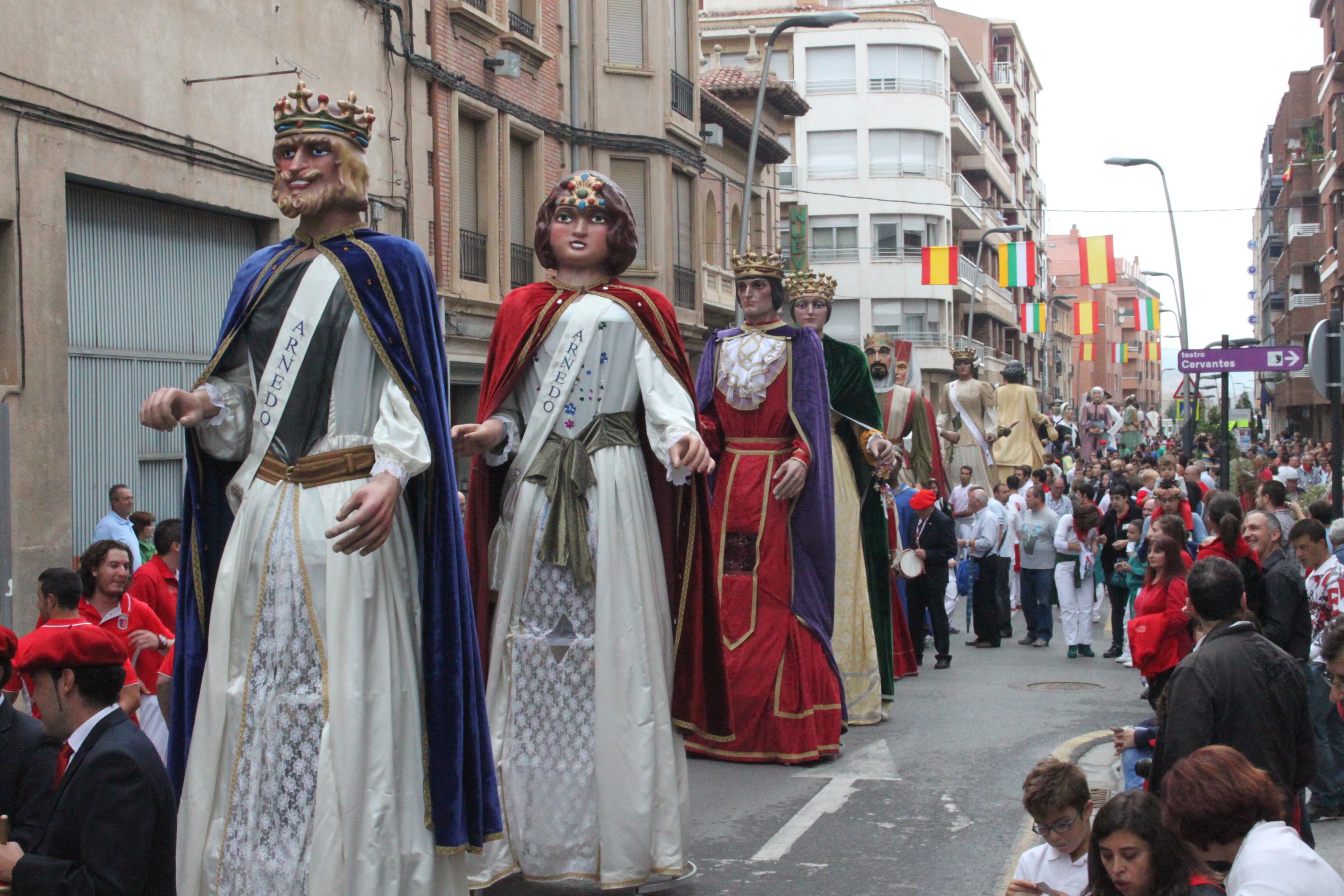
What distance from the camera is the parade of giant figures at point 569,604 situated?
13.3ft

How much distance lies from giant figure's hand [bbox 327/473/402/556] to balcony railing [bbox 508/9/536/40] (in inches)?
744

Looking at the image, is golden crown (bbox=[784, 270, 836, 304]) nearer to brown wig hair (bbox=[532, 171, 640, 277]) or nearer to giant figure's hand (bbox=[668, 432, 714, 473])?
brown wig hair (bbox=[532, 171, 640, 277])

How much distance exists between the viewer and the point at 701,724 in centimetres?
531

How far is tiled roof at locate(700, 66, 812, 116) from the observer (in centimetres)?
3800

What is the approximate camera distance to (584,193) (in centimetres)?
555

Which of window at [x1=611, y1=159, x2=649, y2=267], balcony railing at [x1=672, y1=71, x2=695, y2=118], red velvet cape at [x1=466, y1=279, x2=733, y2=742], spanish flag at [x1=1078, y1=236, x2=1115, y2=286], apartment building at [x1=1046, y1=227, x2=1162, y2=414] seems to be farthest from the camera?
apartment building at [x1=1046, y1=227, x2=1162, y2=414]

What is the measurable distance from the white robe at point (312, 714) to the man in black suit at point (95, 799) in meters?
0.11

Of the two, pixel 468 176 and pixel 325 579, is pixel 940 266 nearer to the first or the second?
pixel 468 176

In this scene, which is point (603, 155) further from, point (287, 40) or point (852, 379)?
point (852, 379)

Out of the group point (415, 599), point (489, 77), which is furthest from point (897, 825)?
point (489, 77)

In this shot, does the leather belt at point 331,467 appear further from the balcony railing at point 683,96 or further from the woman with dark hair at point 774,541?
the balcony railing at point 683,96

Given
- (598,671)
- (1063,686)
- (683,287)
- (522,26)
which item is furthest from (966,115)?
(598,671)

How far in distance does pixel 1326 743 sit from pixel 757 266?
12.0 ft

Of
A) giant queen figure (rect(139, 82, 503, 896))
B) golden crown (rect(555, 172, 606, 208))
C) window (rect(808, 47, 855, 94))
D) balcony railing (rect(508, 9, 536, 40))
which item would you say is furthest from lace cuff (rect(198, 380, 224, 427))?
window (rect(808, 47, 855, 94))
